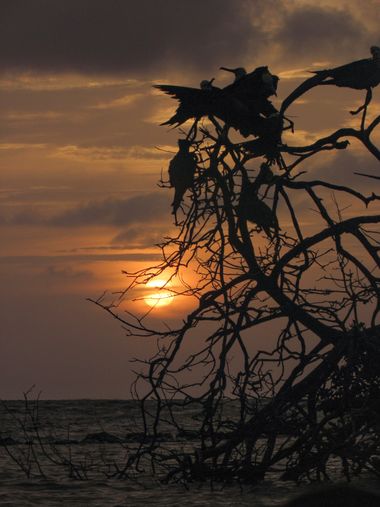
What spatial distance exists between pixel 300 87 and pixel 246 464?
3401mm

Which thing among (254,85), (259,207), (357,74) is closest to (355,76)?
(357,74)

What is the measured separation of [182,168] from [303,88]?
4.44 ft

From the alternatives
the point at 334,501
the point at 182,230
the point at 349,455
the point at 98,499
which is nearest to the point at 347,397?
the point at 349,455

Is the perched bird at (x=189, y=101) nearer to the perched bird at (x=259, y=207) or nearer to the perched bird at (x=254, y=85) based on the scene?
the perched bird at (x=254, y=85)

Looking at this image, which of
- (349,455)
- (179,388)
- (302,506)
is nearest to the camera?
(302,506)

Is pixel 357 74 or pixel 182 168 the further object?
pixel 357 74

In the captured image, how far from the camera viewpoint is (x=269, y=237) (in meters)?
10.6

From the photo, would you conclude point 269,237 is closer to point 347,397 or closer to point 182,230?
point 182,230

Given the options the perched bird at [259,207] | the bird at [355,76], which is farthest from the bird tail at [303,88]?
the perched bird at [259,207]

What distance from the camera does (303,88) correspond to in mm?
10531

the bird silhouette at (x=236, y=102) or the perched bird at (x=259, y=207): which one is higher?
the bird silhouette at (x=236, y=102)

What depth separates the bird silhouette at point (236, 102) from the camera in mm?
10250

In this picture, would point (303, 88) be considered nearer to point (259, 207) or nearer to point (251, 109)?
point (251, 109)

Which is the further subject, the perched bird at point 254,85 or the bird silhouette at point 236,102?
the perched bird at point 254,85
